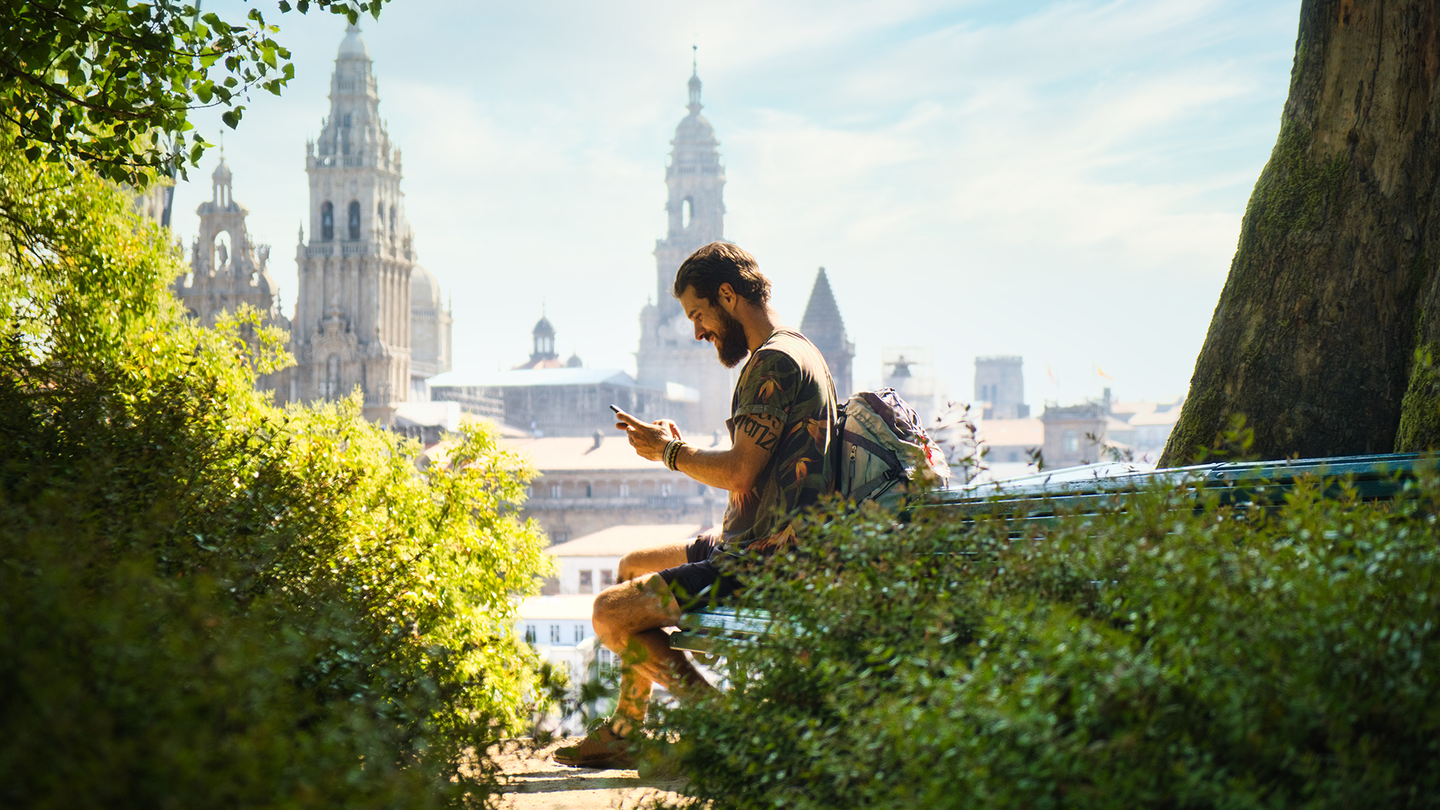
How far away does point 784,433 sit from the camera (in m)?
3.48

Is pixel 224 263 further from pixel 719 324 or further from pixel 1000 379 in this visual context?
pixel 1000 379

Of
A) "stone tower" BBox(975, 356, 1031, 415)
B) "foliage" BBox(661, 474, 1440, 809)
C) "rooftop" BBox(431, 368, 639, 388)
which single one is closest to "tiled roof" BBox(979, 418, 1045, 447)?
"rooftop" BBox(431, 368, 639, 388)

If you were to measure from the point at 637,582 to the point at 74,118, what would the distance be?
3476mm

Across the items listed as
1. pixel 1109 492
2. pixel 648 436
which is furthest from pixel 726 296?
pixel 1109 492

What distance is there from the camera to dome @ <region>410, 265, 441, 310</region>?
296 ft

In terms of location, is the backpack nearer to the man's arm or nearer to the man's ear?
the man's arm

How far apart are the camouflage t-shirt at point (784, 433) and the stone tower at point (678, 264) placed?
8787 cm

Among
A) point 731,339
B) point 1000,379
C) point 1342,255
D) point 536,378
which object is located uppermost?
point 1000,379

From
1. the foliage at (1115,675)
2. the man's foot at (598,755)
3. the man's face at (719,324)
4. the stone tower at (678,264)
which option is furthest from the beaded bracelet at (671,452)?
the stone tower at (678,264)

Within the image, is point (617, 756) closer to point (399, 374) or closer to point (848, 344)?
point (399, 374)

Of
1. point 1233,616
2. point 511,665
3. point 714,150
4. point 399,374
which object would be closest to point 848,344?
point 714,150

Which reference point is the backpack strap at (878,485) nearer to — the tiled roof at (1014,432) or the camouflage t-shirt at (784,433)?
the camouflage t-shirt at (784,433)

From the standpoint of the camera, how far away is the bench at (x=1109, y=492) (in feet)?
8.39

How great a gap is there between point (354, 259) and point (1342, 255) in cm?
7147
